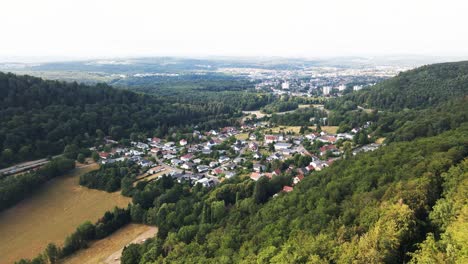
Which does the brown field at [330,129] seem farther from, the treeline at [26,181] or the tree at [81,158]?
Result: the treeline at [26,181]

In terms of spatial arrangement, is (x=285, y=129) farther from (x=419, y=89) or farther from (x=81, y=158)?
(x=81, y=158)

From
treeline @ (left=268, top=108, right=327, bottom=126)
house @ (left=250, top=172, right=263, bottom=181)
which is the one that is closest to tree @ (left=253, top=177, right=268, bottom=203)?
house @ (left=250, top=172, right=263, bottom=181)

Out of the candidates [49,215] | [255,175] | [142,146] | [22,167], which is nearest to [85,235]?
[49,215]

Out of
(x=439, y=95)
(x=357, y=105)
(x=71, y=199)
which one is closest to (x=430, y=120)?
(x=439, y=95)

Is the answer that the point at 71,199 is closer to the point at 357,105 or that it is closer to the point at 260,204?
the point at 260,204

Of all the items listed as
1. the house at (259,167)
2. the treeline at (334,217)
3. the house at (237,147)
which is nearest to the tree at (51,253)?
the treeline at (334,217)

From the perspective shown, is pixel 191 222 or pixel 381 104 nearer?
pixel 191 222

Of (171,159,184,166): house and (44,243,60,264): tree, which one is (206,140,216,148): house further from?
(44,243,60,264): tree
